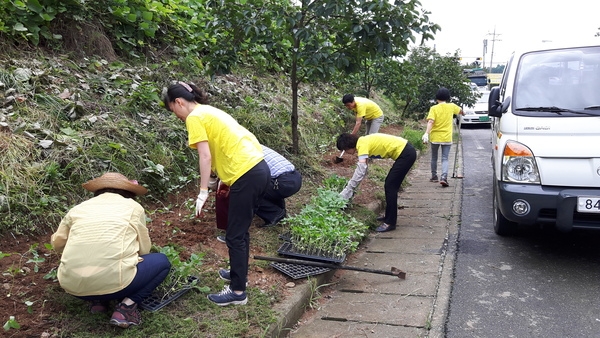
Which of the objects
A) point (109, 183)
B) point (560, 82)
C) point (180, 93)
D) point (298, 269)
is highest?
point (560, 82)

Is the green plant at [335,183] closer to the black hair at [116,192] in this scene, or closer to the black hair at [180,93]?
the black hair at [180,93]

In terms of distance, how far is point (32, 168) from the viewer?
3.99 m

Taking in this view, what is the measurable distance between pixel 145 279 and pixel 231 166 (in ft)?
3.03

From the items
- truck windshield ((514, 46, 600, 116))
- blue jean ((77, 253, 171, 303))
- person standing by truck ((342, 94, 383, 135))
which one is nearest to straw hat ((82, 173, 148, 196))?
blue jean ((77, 253, 171, 303))

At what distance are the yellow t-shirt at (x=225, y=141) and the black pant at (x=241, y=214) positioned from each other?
0.19 ft

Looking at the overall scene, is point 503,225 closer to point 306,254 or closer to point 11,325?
point 306,254

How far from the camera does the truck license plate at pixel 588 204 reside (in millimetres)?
3727

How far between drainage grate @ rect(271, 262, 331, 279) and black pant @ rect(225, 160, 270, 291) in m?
0.67

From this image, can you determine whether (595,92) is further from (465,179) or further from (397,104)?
(397,104)

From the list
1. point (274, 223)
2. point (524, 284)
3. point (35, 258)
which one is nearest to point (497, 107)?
point (524, 284)

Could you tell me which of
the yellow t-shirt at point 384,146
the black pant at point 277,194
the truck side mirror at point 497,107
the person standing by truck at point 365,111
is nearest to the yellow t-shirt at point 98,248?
the black pant at point 277,194

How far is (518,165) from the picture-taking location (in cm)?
409

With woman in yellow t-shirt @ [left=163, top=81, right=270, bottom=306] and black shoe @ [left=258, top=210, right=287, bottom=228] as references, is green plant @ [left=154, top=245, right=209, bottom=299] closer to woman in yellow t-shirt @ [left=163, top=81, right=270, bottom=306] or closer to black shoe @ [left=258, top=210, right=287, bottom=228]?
woman in yellow t-shirt @ [left=163, top=81, right=270, bottom=306]

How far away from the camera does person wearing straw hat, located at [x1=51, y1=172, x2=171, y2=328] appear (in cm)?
267
